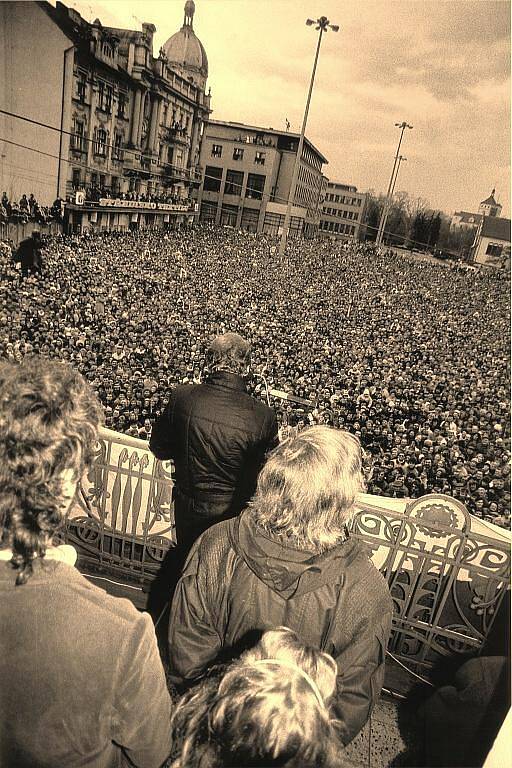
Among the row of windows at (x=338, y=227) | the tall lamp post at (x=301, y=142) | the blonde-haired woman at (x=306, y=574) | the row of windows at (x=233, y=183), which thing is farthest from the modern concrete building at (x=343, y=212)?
the blonde-haired woman at (x=306, y=574)

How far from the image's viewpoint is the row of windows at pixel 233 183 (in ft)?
9.87

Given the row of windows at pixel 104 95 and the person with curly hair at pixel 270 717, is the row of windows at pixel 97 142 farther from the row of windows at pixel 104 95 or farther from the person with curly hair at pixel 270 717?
the person with curly hair at pixel 270 717

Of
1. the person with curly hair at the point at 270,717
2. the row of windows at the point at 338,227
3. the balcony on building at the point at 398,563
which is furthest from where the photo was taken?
the row of windows at the point at 338,227

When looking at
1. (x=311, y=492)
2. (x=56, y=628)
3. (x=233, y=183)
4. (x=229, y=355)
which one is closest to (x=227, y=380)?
(x=229, y=355)

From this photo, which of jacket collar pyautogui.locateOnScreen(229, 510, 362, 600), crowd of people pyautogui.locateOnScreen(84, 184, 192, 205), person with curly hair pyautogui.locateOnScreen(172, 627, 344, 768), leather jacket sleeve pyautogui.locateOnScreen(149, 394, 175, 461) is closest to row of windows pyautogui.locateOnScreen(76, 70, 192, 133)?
crowd of people pyautogui.locateOnScreen(84, 184, 192, 205)

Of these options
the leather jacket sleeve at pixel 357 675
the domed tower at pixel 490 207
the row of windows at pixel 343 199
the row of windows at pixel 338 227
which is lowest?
the leather jacket sleeve at pixel 357 675

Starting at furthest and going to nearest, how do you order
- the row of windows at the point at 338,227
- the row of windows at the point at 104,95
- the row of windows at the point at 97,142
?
the row of windows at the point at 338,227, the row of windows at the point at 97,142, the row of windows at the point at 104,95

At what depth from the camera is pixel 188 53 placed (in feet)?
8.50

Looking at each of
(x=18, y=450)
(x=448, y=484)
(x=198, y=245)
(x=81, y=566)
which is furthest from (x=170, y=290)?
(x=18, y=450)

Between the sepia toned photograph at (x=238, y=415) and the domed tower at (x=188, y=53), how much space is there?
14 millimetres

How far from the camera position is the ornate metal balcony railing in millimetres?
1830

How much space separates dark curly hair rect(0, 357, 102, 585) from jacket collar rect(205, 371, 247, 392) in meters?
1.06

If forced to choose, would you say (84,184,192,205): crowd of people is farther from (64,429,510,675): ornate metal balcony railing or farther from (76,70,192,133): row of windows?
(64,429,510,675): ornate metal balcony railing

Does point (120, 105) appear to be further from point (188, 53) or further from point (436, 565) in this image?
point (436, 565)
